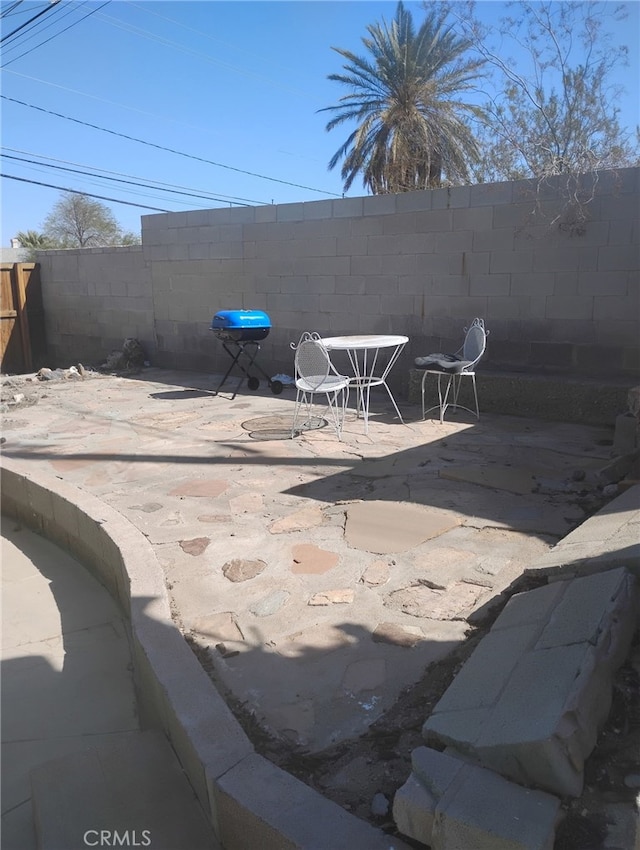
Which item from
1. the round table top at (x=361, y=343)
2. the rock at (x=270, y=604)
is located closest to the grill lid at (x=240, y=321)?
the round table top at (x=361, y=343)

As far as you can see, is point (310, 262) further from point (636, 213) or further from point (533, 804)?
point (533, 804)

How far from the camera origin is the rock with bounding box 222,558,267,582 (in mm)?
3063

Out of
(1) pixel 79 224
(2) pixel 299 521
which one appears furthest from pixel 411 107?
(1) pixel 79 224

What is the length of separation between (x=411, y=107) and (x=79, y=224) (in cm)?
2346

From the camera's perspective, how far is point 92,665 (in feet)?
9.80

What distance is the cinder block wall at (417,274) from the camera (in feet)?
18.7

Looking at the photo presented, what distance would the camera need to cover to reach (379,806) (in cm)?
164

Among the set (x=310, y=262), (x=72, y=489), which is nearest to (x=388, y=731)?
(x=72, y=489)

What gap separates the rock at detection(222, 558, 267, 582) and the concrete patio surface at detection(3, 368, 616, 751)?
0.03 ft

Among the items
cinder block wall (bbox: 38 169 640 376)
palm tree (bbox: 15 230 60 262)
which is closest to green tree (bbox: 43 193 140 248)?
palm tree (bbox: 15 230 60 262)

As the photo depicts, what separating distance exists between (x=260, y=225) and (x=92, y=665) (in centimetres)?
631

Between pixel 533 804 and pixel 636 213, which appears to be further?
pixel 636 213

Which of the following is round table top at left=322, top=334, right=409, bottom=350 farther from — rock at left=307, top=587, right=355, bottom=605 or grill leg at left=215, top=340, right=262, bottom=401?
rock at left=307, top=587, right=355, bottom=605

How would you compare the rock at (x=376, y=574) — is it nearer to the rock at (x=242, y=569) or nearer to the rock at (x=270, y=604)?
the rock at (x=270, y=604)
